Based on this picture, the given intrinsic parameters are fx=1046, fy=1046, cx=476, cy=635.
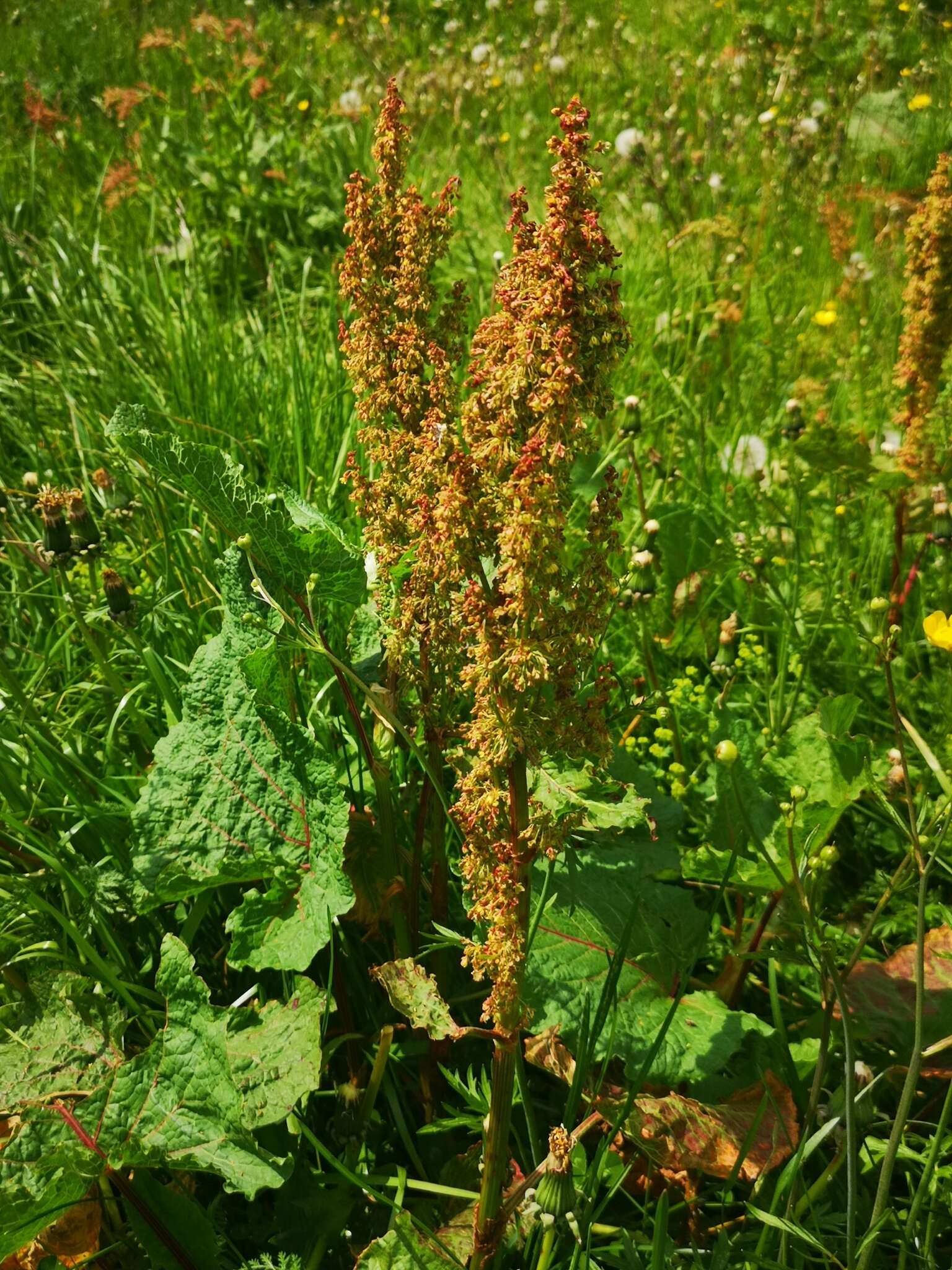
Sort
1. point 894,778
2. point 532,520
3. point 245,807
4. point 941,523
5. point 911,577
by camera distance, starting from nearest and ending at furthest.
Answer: point 532,520, point 245,807, point 894,778, point 941,523, point 911,577

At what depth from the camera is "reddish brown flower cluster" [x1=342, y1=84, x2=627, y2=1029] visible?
1.05 meters

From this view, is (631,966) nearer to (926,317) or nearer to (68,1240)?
(68,1240)

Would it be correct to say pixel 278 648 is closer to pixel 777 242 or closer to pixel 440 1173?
pixel 440 1173

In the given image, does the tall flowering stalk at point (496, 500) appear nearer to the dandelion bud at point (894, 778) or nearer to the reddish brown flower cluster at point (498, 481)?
the reddish brown flower cluster at point (498, 481)

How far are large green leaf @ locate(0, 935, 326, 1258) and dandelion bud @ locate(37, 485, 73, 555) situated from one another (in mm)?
910

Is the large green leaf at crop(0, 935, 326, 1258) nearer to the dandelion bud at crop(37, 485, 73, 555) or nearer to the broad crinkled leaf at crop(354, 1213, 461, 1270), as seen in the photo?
the broad crinkled leaf at crop(354, 1213, 461, 1270)

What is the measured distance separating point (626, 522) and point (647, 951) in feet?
4.94

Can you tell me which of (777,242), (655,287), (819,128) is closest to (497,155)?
(655,287)

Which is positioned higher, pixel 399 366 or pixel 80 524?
pixel 399 366

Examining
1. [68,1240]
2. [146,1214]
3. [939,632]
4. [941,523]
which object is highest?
[939,632]

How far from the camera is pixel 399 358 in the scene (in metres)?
1.45

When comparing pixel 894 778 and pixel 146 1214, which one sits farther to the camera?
pixel 894 778

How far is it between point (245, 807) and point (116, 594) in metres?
0.60

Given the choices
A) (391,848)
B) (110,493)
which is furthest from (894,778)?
(110,493)
